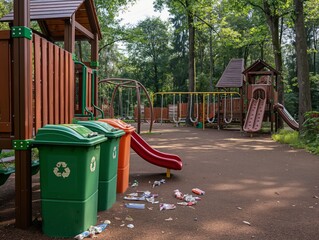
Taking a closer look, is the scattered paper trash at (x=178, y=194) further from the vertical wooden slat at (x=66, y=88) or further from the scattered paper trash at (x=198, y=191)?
the vertical wooden slat at (x=66, y=88)

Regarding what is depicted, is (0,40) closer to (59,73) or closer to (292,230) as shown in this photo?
(59,73)

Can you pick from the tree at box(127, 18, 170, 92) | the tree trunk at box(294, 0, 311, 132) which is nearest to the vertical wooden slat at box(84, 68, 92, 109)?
the tree trunk at box(294, 0, 311, 132)

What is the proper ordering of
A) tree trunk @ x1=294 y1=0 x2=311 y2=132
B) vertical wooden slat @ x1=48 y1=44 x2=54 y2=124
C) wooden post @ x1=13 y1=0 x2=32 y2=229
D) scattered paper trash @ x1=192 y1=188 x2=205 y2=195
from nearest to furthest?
wooden post @ x1=13 y1=0 x2=32 y2=229 < vertical wooden slat @ x1=48 y1=44 x2=54 y2=124 < scattered paper trash @ x1=192 y1=188 x2=205 y2=195 < tree trunk @ x1=294 y1=0 x2=311 y2=132

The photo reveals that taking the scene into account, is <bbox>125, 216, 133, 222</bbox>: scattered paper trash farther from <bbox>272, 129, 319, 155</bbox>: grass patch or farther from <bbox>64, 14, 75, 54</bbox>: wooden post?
<bbox>272, 129, 319, 155</bbox>: grass patch

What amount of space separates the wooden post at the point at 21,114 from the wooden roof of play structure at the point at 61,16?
213 centimetres

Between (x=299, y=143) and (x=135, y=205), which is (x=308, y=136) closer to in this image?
(x=299, y=143)

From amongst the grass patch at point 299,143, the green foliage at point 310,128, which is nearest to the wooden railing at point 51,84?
the grass patch at point 299,143

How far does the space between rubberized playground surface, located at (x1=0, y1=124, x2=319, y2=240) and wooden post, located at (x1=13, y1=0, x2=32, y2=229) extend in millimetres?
251

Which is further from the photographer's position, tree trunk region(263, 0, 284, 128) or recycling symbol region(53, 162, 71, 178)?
tree trunk region(263, 0, 284, 128)

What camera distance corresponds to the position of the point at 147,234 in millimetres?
3570

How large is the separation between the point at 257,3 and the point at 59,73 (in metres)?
16.3

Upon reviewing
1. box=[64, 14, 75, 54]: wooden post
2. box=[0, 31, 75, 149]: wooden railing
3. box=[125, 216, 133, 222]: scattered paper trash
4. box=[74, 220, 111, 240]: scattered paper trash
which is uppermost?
box=[64, 14, 75, 54]: wooden post

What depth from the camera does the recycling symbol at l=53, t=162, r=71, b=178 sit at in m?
3.42

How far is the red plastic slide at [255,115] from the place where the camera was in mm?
16656
